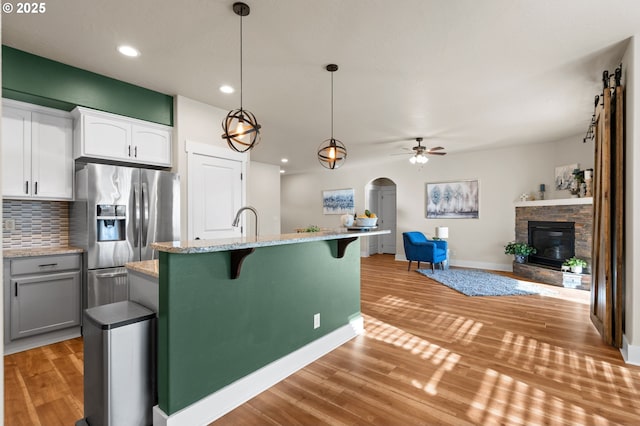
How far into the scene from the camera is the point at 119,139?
3672 millimetres

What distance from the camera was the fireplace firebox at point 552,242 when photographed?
6074 mm

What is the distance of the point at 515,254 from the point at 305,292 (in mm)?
5436

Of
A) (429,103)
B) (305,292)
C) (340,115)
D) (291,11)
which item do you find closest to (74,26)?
(291,11)

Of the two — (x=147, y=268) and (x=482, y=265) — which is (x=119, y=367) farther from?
(x=482, y=265)

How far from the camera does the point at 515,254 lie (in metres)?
6.70

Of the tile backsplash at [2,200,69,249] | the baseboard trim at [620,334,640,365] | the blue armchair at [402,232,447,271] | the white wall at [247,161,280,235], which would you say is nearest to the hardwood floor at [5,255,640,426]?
the baseboard trim at [620,334,640,365]

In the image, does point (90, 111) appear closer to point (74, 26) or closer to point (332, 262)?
point (74, 26)

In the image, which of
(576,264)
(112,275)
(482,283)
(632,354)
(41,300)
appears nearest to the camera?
(632,354)

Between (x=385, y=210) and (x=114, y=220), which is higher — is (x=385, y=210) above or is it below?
above

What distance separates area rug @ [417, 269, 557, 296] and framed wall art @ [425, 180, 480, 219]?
1.44 meters

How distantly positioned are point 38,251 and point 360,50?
3.60m

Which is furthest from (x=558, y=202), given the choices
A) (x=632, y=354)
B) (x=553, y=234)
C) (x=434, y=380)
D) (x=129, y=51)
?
(x=129, y=51)

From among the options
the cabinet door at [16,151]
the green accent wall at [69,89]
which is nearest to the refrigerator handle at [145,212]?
the green accent wall at [69,89]

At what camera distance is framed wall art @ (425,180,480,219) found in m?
Result: 7.62
